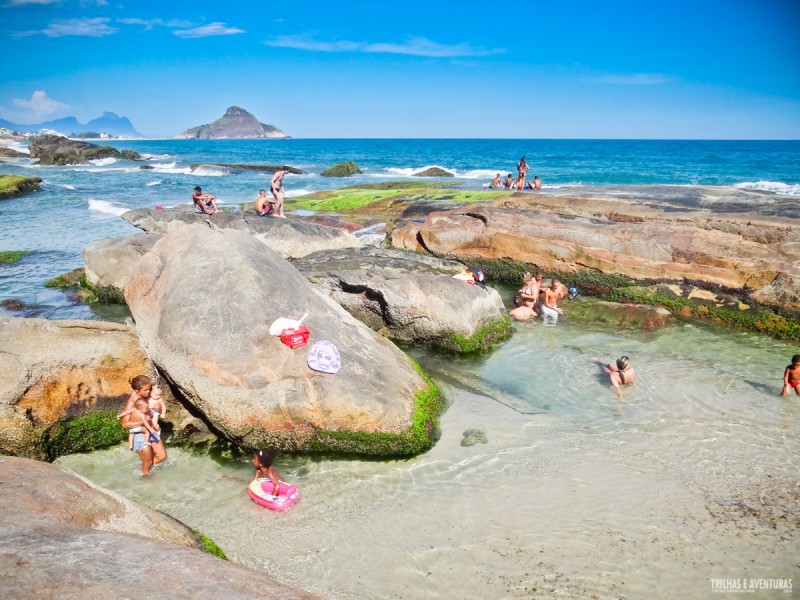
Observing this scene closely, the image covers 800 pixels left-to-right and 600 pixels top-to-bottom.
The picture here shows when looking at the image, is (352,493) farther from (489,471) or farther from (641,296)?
(641,296)

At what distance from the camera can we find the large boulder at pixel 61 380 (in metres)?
7.66

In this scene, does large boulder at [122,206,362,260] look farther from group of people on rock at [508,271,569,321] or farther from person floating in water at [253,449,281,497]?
person floating in water at [253,449,281,497]

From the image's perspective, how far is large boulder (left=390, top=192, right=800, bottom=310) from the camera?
14.2 metres

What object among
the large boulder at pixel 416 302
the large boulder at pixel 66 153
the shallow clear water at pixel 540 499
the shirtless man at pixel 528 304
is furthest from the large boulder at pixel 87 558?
the large boulder at pixel 66 153

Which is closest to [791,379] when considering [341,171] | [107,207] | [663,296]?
[663,296]

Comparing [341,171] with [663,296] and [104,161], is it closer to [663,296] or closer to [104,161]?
[104,161]

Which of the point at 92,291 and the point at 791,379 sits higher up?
the point at 791,379

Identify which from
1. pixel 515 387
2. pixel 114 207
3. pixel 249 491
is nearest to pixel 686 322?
pixel 515 387

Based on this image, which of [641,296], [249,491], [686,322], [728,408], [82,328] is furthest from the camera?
[641,296]

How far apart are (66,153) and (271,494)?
83482 mm

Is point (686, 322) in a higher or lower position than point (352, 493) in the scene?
higher

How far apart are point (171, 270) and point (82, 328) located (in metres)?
1.74

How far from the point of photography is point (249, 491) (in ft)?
22.9

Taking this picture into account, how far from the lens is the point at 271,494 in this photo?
687 cm
